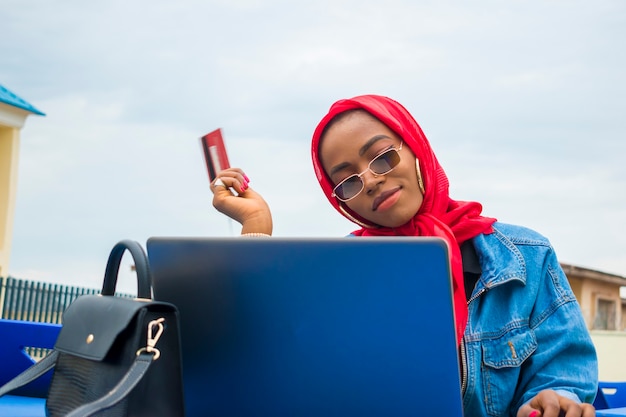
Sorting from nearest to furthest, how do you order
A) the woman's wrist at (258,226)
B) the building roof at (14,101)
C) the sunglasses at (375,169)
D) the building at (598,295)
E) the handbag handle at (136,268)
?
the handbag handle at (136,268), the sunglasses at (375,169), the woman's wrist at (258,226), the building at (598,295), the building roof at (14,101)

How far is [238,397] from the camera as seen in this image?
1508mm

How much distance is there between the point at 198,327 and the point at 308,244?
1.16 feet

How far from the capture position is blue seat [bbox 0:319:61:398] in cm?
210

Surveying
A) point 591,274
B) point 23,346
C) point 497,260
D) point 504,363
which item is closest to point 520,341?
point 504,363

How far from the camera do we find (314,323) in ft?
4.41

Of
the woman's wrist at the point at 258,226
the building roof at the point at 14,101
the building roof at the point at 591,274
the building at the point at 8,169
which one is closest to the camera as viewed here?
the woman's wrist at the point at 258,226

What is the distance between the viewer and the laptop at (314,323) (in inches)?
49.2

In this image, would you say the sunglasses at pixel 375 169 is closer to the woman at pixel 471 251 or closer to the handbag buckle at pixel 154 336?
the woman at pixel 471 251

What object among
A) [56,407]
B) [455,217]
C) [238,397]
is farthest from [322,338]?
[455,217]

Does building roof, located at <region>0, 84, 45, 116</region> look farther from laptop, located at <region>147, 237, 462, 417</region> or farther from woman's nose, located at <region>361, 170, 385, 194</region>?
laptop, located at <region>147, 237, 462, 417</region>

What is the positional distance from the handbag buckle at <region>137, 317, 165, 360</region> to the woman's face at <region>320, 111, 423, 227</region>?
2.50 ft

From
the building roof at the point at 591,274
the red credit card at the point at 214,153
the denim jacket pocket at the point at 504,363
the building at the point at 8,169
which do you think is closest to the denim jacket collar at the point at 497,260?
the denim jacket pocket at the point at 504,363

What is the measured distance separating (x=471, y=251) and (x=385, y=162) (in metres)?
0.33

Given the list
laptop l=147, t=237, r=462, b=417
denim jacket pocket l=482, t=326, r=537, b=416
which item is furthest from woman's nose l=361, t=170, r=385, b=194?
laptop l=147, t=237, r=462, b=417
